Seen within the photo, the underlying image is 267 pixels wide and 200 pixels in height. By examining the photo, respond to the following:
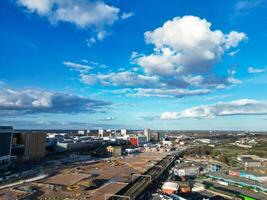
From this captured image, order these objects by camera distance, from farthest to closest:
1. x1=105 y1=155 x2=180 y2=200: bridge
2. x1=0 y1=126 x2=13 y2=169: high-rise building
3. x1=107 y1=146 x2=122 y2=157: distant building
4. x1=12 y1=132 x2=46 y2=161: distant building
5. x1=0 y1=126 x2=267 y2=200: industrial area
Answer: x1=107 y1=146 x2=122 y2=157: distant building < x1=12 y1=132 x2=46 y2=161: distant building < x1=0 y1=126 x2=13 y2=169: high-rise building < x1=0 y1=126 x2=267 y2=200: industrial area < x1=105 y1=155 x2=180 y2=200: bridge

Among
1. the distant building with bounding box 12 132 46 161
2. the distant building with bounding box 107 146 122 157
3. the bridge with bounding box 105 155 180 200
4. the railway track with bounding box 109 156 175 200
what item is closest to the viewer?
the bridge with bounding box 105 155 180 200

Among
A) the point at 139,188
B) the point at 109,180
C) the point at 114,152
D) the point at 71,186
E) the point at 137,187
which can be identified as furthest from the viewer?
the point at 114,152

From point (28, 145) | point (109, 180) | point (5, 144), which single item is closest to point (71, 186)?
point (109, 180)

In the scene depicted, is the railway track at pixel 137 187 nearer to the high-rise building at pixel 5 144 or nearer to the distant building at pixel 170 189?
the distant building at pixel 170 189

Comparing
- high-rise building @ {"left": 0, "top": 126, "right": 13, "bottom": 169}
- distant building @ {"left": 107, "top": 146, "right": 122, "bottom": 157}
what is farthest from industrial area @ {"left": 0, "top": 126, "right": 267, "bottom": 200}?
distant building @ {"left": 107, "top": 146, "right": 122, "bottom": 157}

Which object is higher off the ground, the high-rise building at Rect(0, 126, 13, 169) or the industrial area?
the high-rise building at Rect(0, 126, 13, 169)

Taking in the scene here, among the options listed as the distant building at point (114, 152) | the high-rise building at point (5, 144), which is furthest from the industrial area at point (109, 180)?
the distant building at point (114, 152)

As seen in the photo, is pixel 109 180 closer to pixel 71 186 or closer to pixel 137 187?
pixel 137 187

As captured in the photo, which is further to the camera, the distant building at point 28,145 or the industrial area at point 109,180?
the distant building at point 28,145

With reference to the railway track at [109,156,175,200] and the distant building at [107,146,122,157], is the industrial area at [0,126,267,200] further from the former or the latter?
the distant building at [107,146,122,157]
